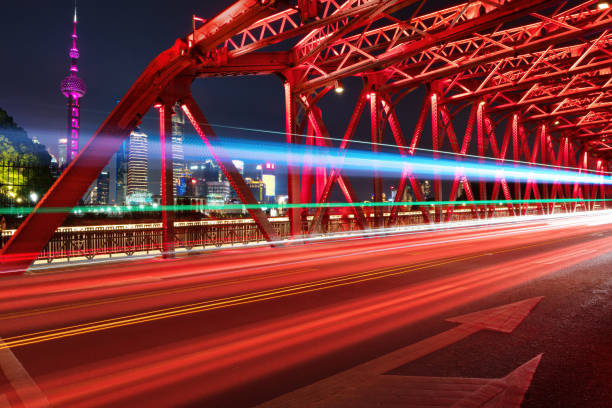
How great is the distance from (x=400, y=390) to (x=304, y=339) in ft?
5.80

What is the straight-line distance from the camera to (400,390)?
3553 millimetres

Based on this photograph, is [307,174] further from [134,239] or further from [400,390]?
[400,390]

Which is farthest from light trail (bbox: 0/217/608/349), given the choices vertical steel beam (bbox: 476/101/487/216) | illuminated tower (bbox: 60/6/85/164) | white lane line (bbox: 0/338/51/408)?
illuminated tower (bbox: 60/6/85/164)

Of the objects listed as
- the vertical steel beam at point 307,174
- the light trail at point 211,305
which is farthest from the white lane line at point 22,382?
the vertical steel beam at point 307,174

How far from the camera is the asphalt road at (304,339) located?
359 cm

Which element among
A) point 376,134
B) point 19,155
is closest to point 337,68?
point 376,134

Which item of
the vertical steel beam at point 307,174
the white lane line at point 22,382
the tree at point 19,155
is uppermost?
the tree at point 19,155

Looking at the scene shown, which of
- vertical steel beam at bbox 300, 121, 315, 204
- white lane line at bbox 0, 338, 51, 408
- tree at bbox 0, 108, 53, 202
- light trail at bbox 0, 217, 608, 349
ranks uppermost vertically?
tree at bbox 0, 108, 53, 202

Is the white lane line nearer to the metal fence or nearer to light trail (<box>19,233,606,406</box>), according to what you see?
→ light trail (<box>19,233,606,406</box>)

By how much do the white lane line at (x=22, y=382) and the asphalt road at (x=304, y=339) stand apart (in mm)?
20

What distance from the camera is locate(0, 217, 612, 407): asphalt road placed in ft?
11.8

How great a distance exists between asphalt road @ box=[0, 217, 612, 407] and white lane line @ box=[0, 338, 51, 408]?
2 cm

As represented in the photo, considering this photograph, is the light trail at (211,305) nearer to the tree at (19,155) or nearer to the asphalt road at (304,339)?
the asphalt road at (304,339)

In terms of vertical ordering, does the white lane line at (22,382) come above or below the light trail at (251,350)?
above
